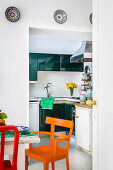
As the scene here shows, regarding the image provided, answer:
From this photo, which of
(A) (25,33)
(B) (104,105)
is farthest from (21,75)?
(B) (104,105)

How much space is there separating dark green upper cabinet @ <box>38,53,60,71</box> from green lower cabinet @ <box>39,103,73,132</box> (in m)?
0.98

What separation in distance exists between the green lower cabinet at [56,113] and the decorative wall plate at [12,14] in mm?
2584

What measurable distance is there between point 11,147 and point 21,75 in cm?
187

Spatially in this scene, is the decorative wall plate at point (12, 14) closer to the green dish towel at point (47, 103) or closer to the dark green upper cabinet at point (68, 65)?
the green dish towel at point (47, 103)

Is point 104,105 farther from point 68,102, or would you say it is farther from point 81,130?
point 68,102

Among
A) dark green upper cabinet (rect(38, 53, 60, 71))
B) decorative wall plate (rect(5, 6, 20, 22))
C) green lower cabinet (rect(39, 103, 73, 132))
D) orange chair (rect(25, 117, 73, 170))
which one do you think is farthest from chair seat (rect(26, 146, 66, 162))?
dark green upper cabinet (rect(38, 53, 60, 71))

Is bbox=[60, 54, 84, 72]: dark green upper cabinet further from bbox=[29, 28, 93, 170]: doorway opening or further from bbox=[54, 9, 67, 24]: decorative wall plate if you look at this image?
bbox=[54, 9, 67, 24]: decorative wall plate

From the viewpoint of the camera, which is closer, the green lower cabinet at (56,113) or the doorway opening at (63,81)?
the doorway opening at (63,81)

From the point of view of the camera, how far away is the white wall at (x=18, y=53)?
11.6ft

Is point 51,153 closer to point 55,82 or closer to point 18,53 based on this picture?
point 18,53

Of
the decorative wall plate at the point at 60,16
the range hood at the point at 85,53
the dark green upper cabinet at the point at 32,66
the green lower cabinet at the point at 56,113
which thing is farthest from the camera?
the dark green upper cabinet at the point at 32,66

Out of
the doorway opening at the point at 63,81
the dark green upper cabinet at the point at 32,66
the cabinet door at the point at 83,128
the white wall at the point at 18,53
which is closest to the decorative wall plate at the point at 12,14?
the white wall at the point at 18,53

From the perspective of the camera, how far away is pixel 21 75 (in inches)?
142

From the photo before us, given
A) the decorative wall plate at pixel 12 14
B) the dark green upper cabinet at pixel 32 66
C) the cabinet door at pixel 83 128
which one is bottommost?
the cabinet door at pixel 83 128
